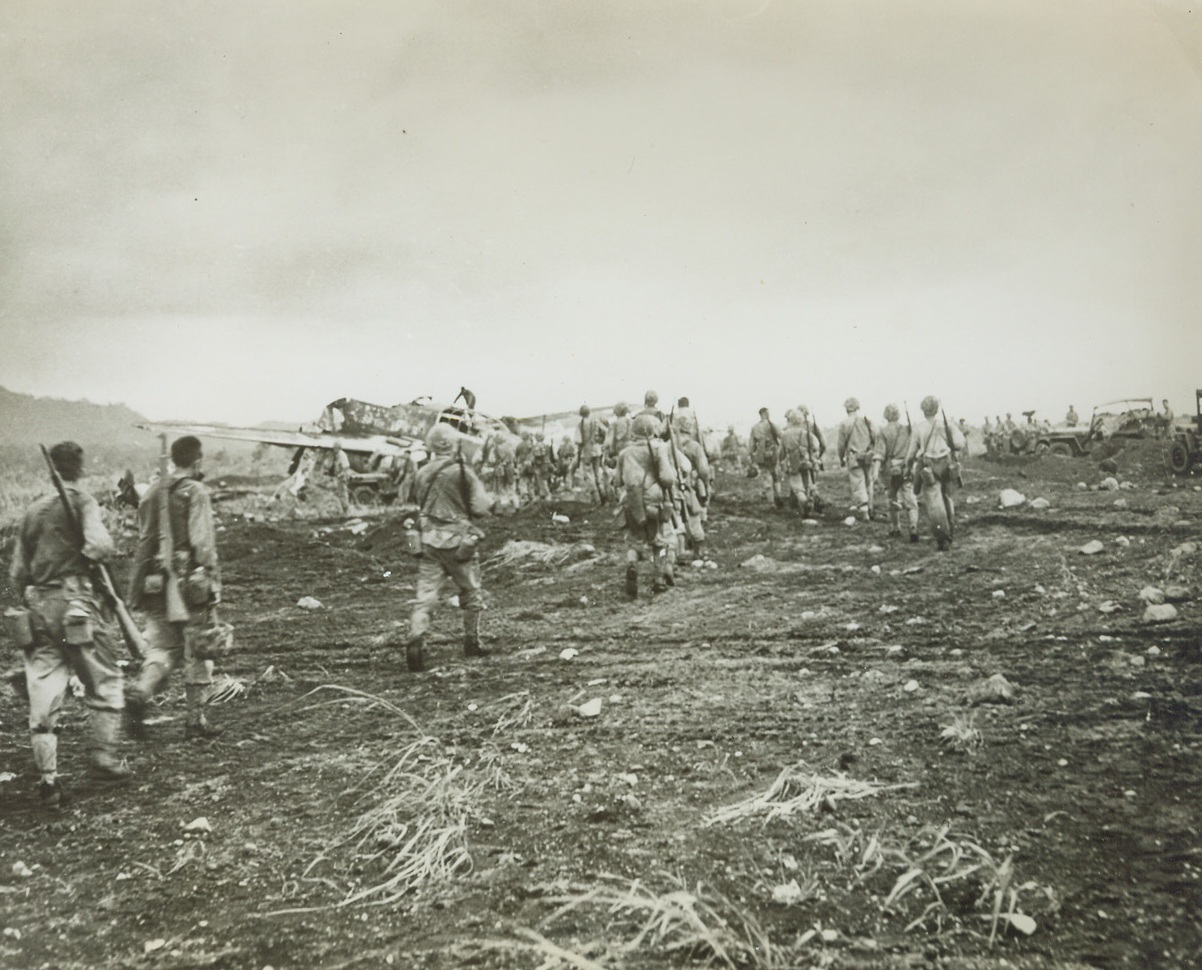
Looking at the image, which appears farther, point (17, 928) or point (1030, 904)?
point (17, 928)

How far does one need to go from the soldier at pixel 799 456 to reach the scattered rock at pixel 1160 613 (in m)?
5.73

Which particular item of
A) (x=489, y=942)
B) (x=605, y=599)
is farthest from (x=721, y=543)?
(x=489, y=942)

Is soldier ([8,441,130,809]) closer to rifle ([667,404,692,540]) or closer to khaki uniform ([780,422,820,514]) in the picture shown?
rifle ([667,404,692,540])

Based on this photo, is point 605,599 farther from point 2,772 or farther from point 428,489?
point 2,772

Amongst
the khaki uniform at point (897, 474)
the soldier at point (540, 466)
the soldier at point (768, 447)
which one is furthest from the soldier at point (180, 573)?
the soldier at point (540, 466)

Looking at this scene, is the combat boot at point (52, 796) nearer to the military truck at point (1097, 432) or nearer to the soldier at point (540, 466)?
the soldier at point (540, 466)

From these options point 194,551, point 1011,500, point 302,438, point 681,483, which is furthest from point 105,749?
point 1011,500

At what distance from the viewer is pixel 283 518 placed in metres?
9.66

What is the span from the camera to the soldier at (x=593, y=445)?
36.1 ft

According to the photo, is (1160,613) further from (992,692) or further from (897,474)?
(897,474)

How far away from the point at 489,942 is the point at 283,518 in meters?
8.41

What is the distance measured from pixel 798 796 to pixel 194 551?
9.51ft

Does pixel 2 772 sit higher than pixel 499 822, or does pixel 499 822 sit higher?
pixel 2 772

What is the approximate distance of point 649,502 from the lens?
247 inches
